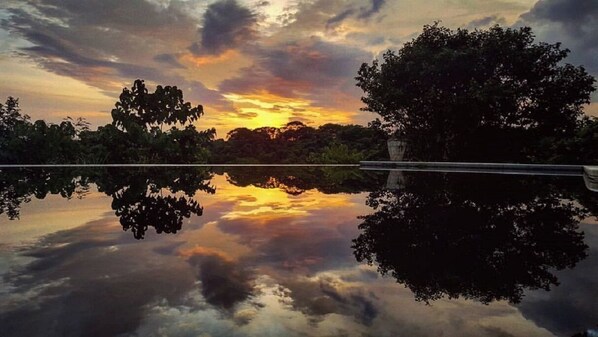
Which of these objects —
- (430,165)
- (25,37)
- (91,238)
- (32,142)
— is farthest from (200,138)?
(91,238)

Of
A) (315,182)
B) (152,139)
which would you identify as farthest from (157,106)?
(315,182)

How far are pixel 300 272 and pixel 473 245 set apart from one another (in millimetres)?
1290

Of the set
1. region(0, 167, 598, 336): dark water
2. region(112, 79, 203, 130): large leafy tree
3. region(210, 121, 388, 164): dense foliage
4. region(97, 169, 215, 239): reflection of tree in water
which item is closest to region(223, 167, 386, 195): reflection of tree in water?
region(97, 169, 215, 239): reflection of tree in water

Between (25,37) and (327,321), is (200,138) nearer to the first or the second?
(25,37)

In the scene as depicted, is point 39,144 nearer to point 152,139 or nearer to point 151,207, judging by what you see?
point 152,139

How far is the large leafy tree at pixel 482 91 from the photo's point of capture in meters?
13.2

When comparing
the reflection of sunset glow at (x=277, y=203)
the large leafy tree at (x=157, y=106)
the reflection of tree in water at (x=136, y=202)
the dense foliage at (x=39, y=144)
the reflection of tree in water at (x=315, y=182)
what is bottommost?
the reflection of tree in water at (x=136, y=202)

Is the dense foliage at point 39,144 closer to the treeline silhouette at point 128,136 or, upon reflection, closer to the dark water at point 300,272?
the treeline silhouette at point 128,136

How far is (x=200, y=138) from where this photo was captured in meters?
16.0

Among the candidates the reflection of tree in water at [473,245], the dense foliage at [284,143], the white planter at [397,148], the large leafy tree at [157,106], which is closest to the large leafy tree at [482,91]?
the white planter at [397,148]

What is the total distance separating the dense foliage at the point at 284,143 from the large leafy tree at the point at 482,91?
26.2 feet

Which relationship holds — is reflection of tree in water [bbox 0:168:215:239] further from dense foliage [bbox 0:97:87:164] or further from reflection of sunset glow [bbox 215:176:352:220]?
dense foliage [bbox 0:97:87:164]

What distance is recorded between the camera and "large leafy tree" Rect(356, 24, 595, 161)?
1318 cm

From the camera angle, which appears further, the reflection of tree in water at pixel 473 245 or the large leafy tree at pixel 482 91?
the large leafy tree at pixel 482 91
